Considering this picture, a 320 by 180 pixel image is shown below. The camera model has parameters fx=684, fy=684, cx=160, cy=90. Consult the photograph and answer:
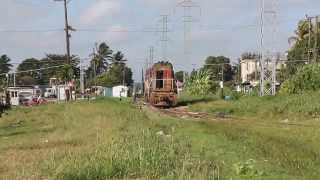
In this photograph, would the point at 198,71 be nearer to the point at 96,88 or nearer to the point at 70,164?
the point at 96,88

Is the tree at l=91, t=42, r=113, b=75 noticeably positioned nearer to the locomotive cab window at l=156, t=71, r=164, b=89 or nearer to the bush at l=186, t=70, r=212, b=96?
the bush at l=186, t=70, r=212, b=96

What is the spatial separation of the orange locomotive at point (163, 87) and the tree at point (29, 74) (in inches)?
4417

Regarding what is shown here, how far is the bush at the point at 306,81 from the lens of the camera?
49044 mm

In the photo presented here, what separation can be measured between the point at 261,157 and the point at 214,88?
70.2 m

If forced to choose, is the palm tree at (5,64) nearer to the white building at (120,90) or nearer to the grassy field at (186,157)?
the white building at (120,90)

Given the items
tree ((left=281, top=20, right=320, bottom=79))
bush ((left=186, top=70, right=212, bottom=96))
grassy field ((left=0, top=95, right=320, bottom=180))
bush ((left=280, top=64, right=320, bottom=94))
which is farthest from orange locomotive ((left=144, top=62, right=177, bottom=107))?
tree ((left=281, top=20, right=320, bottom=79))

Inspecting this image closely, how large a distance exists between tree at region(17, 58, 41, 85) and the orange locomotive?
368 ft

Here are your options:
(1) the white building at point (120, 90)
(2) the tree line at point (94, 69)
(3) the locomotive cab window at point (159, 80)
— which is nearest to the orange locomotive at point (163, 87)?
(3) the locomotive cab window at point (159, 80)

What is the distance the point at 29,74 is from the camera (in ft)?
571

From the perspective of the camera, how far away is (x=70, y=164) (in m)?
14.4

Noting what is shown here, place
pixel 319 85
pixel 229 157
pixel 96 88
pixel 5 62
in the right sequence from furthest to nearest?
pixel 5 62 → pixel 96 88 → pixel 319 85 → pixel 229 157

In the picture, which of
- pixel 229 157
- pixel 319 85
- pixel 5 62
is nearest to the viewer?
pixel 229 157

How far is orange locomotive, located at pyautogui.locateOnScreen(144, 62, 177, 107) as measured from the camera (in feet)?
178

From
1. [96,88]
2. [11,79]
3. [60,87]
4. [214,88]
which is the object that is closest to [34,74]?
[11,79]
